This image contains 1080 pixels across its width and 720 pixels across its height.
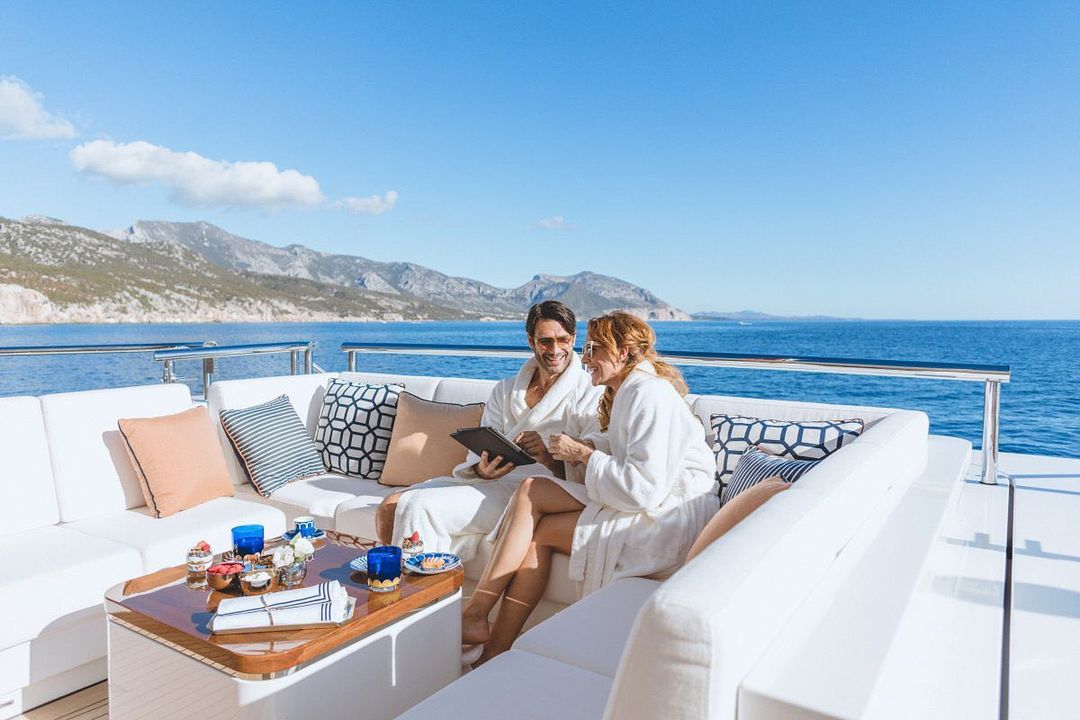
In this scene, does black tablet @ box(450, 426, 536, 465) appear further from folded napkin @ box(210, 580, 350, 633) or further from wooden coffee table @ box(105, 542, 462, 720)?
folded napkin @ box(210, 580, 350, 633)

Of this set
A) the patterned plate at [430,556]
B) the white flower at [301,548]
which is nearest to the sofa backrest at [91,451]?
the white flower at [301,548]

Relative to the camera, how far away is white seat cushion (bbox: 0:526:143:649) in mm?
1941

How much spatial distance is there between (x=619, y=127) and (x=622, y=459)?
2458 cm

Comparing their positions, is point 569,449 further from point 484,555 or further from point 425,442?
point 425,442

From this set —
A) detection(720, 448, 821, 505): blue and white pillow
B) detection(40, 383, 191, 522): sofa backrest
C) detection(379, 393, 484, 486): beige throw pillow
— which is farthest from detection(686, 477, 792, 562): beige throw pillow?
detection(40, 383, 191, 522): sofa backrest

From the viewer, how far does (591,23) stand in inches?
574

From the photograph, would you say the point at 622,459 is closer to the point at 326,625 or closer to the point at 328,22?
the point at 326,625

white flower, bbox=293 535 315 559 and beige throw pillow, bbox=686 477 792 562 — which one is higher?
beige throw pillow, bbox=686 477 792 562

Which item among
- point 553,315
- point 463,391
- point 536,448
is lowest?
point 536,448

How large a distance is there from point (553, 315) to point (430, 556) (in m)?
1.10

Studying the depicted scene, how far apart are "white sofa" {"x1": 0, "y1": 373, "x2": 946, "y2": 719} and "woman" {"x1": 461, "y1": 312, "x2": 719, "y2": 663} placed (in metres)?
0.14

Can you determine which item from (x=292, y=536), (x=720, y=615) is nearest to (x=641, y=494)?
(x=292, y=536)

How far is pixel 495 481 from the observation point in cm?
262

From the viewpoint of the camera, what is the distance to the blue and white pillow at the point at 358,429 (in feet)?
10.9
